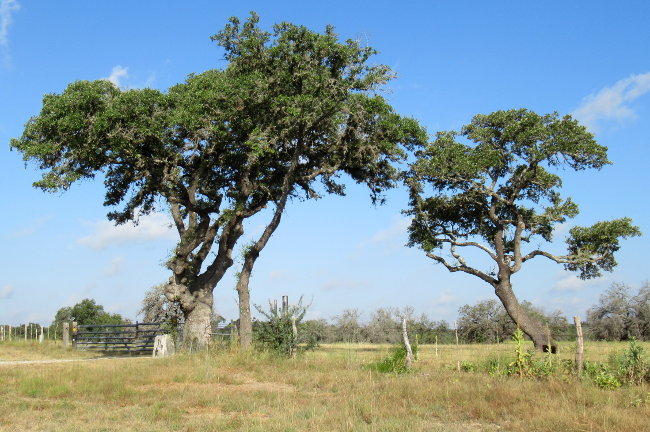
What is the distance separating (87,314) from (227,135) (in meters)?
60.9

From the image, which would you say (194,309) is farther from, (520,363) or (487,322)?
(487,322)

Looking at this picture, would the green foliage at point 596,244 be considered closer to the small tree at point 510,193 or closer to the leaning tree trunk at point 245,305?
the small tree at point 510,193

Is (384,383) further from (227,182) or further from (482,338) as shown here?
(482,338)

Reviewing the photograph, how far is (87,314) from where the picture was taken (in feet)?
250

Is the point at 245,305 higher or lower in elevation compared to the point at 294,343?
higher

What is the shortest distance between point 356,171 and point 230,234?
7.34 m

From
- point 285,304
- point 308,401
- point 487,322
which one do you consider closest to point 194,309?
point 285,304

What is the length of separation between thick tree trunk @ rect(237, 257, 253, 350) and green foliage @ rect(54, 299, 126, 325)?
5243cm

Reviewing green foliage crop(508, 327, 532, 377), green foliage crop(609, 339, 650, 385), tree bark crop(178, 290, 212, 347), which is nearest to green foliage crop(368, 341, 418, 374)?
green foliage crop(508, 327, 532, 377)

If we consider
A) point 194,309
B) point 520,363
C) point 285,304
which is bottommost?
point 520,363

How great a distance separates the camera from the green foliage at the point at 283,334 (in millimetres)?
20219

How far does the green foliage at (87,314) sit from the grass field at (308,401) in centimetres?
5971

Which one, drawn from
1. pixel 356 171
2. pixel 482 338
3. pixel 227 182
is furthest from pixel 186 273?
pixel 482 338

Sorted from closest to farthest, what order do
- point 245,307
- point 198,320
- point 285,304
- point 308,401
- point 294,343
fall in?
point 308,401 < point 294,343 < point 285,304 < point 245,307 < point 198,320
